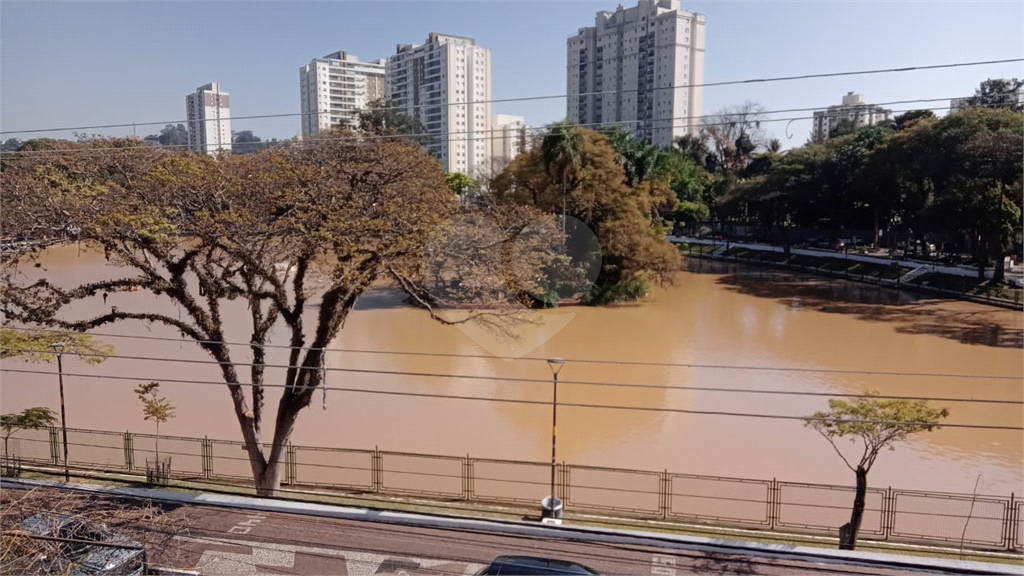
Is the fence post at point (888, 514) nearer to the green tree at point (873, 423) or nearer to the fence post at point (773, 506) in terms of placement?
the green tree at point (873, 423)

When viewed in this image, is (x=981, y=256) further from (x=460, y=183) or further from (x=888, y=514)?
(x=460, y=183)

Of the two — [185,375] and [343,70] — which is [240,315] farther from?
[343,70]

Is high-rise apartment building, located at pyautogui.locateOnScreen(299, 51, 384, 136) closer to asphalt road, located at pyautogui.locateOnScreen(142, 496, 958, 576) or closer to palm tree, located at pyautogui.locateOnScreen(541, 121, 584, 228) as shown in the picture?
palm tree, located at pyautogui.locateOnScreen(541, 121, 584, 228)

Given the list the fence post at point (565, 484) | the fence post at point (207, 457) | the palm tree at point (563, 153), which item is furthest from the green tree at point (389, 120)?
the fence post at point (565, 484)

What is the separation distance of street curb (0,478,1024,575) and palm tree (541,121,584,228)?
17.2m

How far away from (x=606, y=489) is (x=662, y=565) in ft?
7.97

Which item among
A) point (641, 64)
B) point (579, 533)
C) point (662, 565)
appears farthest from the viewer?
point (641, 64)

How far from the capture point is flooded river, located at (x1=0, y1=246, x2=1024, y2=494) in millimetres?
10898

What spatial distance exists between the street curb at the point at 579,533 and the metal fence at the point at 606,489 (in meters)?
1.57

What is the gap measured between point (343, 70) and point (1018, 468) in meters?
54.0

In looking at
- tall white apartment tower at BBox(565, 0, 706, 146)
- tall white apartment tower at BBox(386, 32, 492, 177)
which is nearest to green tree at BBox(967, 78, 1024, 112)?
tall white apartment tower at BBox(565, 0, 706, 146)

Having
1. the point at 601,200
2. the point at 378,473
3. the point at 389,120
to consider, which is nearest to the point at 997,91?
the point at 601,200

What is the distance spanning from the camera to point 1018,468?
1037 centimetres

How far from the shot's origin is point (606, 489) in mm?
8453
